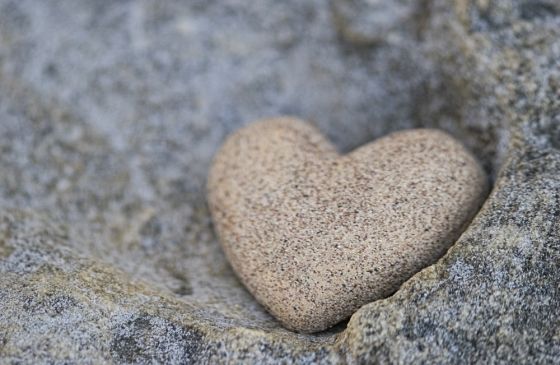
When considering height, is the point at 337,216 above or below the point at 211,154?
above

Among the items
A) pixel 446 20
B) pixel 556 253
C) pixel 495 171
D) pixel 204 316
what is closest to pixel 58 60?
pixel 204 316

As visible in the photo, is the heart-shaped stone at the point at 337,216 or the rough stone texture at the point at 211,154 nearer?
the rough stone texture at the point at 211,154

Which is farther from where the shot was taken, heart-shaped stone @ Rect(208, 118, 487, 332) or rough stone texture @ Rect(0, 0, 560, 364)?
heart-shaped stone @ Rect(208, 118, 487, 332)

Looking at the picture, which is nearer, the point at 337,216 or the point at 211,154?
the point at 337,216

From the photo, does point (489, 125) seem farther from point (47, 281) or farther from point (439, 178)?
point (47, 281)
